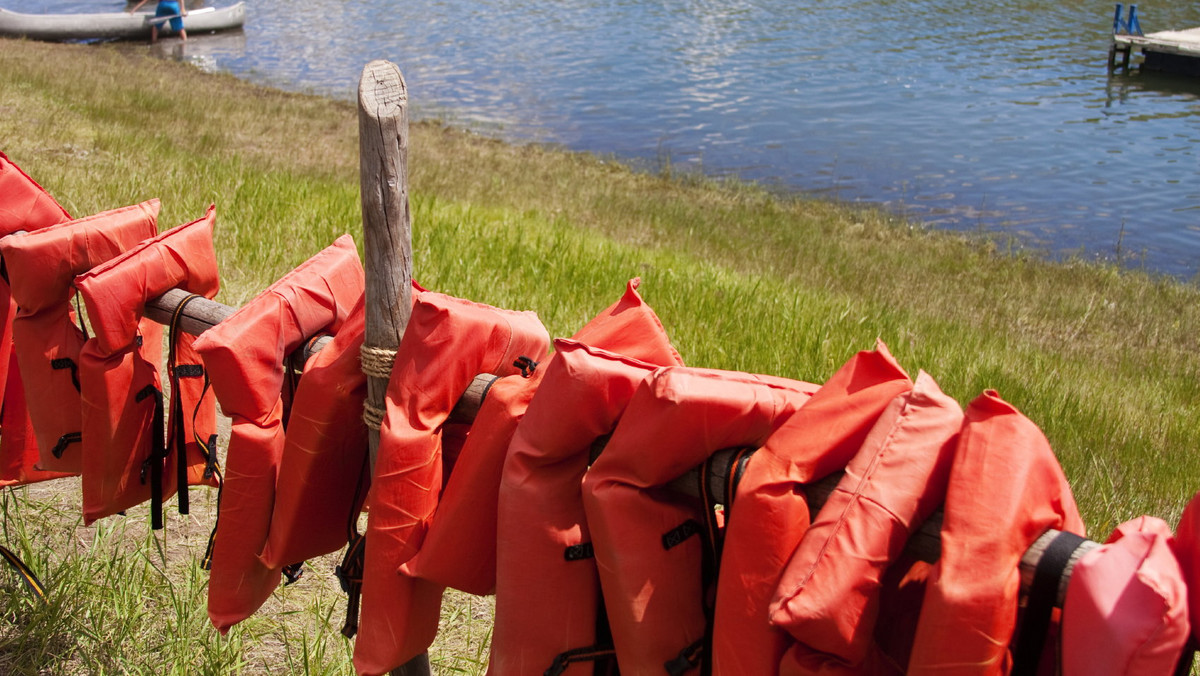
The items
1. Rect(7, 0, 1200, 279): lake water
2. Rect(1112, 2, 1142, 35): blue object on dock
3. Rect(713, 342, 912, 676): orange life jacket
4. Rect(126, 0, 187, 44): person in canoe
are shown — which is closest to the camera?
Rect(713, 342, 912, 676): orange life jacket

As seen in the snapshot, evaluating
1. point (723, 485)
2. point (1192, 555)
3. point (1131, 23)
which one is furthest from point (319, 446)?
point (1131, 23)

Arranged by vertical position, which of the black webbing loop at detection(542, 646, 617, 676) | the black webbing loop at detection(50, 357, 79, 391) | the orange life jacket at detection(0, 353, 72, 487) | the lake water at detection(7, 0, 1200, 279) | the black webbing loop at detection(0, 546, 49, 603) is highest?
the black webbing loop at detection(50, 357, 79, 391)

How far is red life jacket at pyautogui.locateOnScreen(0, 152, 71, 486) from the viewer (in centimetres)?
297

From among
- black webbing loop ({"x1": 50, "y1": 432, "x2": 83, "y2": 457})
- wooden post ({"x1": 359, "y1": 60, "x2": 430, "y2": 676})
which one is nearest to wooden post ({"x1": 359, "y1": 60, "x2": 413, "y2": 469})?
wooden post ({"x1": 359, "y1": 60, "x2": 430, "y2": 676})

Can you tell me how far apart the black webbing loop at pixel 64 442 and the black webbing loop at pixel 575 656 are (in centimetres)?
173

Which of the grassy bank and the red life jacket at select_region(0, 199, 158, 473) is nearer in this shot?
the red life jacket at select_region(0, 199, 158, 473)

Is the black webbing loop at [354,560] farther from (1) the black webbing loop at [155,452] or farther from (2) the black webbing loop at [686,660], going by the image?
(2) the black webbing loop at [686,660]

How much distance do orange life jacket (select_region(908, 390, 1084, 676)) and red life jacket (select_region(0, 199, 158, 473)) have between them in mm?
2351

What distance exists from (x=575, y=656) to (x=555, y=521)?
0.28 m

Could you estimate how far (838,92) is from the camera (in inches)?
1042

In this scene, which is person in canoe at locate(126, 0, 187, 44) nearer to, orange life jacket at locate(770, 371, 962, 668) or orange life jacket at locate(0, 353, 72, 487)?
orange life jacket at locate(0, 353, 72, 487)

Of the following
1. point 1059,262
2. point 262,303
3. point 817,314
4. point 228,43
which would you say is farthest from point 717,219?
point 228,43

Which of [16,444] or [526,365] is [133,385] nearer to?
[16,444]

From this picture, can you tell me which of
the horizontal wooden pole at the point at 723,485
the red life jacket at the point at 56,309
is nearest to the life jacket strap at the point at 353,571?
the horizontal wooden pole at the point at 723,485
